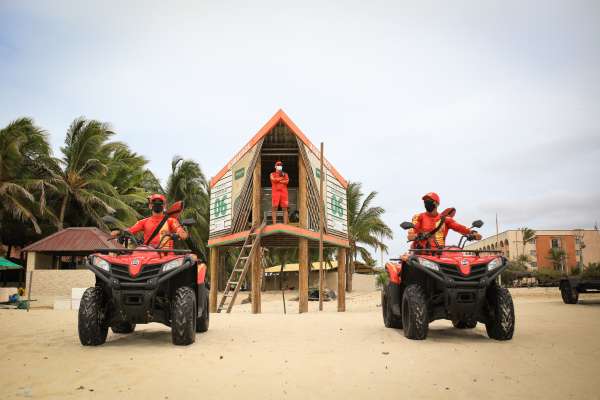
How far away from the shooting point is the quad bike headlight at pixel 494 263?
254 inches

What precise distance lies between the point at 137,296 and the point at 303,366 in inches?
89.8

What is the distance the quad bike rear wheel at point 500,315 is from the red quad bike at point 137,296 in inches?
148

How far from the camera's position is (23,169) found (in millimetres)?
26688

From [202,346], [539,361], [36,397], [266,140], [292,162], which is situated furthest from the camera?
[292,162]

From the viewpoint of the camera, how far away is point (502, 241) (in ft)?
203

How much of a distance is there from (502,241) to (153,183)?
43161 millimetres

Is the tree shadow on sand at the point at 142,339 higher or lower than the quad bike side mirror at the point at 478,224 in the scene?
lower

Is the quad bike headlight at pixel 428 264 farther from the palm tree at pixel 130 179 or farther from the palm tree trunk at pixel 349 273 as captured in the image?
the palm tree trunk at pixel 349 273

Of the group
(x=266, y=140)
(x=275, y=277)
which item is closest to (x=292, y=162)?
(x=266, y=140)

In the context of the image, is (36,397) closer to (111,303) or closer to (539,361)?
(111,303)

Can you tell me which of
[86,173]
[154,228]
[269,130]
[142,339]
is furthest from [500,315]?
[86,173]

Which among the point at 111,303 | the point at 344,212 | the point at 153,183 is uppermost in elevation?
the point at 153,183

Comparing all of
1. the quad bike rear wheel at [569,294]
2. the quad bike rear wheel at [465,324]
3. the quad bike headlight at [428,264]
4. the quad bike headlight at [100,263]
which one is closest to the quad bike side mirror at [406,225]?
the quad bike headlight at [428,264]

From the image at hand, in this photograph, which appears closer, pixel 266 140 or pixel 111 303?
pixel 111 303
